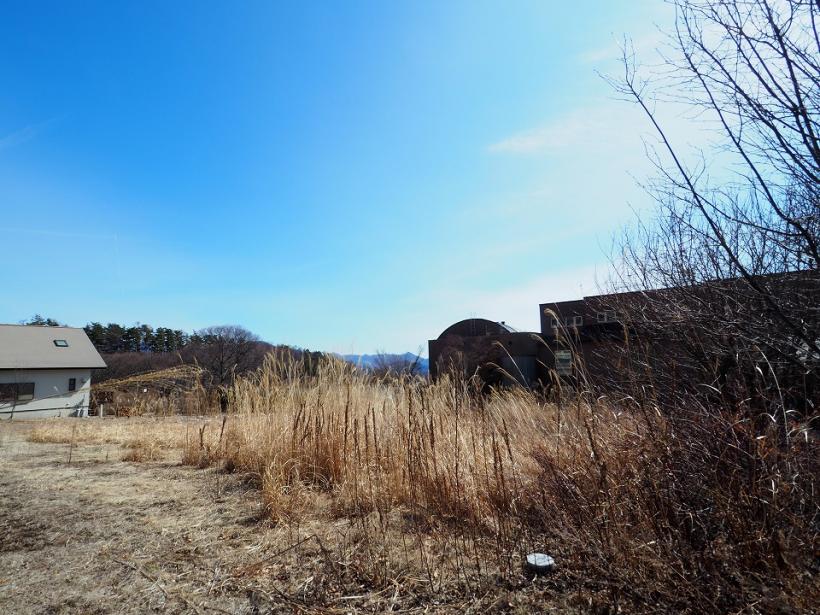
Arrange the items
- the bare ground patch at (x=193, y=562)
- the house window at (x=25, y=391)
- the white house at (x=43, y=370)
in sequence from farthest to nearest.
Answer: the house window at (x=25, y=391)
the white house at (x=43, y=370)
the bare ground patch at (x=193, y=562)

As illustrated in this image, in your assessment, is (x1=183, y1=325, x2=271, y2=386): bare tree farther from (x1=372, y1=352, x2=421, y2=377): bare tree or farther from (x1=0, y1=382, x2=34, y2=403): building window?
(x1=372, y1=352, x2=421, y2=377): bare tree

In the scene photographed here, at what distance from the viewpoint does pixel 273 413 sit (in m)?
4.69

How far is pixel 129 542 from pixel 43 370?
28.1 metres

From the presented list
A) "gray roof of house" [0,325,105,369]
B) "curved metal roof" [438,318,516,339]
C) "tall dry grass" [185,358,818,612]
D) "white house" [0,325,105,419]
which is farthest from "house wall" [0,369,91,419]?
"tall dry grass" [185,358,818,612]

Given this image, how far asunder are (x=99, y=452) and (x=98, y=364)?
25437 millimetres

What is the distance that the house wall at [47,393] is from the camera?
71.9 ft

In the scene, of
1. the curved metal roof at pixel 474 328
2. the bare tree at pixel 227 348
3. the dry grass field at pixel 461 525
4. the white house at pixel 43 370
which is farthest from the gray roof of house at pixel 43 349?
the dry grass field at pixel 461 525

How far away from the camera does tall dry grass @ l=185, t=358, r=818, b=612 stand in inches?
58.9

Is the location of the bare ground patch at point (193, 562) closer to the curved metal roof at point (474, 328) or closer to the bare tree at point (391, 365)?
the bare tree at point (391, 365)

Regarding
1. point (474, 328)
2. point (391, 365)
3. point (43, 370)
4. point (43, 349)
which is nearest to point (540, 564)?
point (391, 365)

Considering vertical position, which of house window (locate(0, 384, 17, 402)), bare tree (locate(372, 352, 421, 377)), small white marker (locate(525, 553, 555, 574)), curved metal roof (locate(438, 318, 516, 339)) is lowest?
small white marker (locate(525, 553, 555, 574))

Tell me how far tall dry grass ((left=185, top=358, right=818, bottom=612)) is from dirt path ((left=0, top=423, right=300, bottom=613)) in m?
0.38

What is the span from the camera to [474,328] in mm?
23031

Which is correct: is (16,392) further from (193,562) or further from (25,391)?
(193,562)
